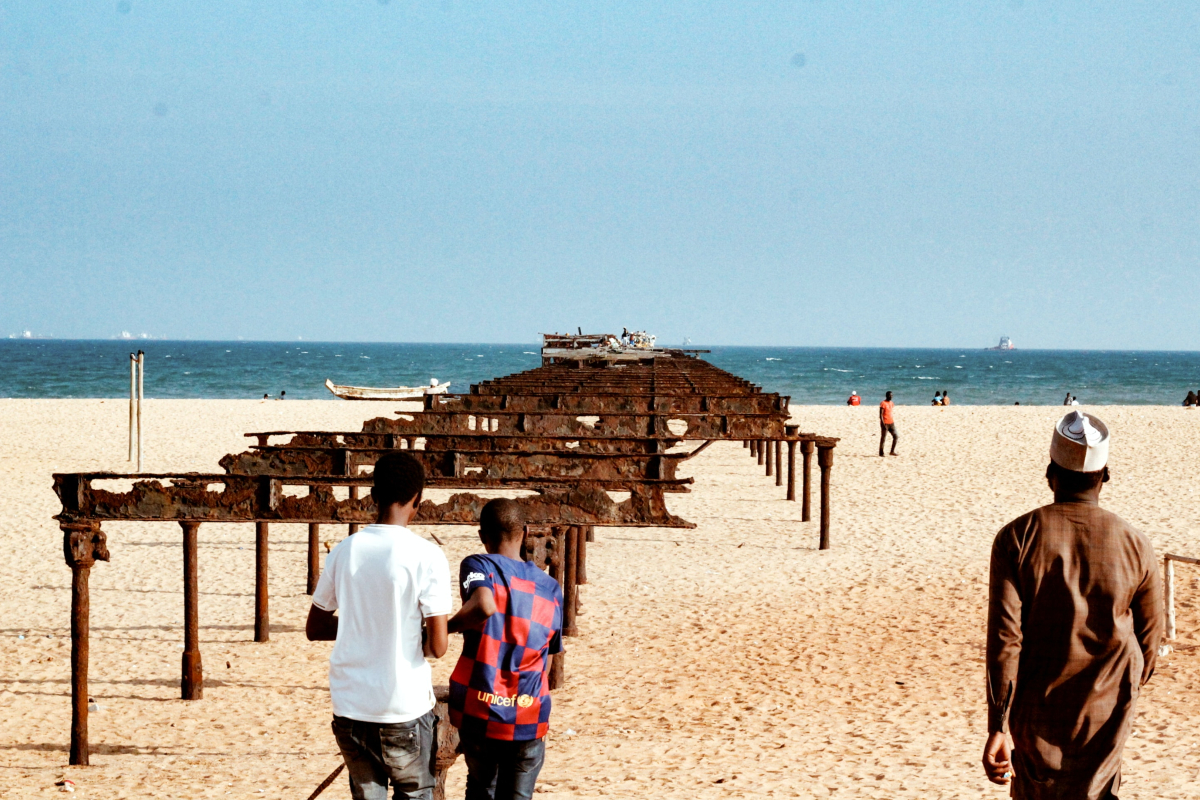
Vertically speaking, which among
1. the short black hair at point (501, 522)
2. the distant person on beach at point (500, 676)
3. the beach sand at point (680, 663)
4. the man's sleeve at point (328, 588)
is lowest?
the beach sand at point (680, 663)

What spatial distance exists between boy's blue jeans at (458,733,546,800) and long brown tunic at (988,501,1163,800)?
1.65 metres

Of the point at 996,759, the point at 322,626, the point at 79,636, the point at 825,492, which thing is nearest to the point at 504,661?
the point at 322,626

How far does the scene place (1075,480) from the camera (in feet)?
11.2

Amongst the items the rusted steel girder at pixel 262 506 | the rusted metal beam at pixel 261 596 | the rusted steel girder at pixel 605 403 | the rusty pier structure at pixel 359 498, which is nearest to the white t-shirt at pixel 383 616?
the rusty pier structure at pixel 359 498

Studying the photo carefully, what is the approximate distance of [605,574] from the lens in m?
13.1

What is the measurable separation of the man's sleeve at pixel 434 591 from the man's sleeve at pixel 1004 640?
5.74ft

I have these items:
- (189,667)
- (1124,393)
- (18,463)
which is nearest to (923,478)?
(189,667)

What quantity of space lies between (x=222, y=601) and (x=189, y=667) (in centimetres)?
360

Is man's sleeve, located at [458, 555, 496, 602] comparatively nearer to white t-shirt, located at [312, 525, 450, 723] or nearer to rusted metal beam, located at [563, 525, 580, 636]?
white t-shirt, located at [312, 525, 450, 723]

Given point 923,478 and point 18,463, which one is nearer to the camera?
point 923,478

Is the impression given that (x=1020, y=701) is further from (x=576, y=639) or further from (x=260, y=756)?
(x=576, y=639)

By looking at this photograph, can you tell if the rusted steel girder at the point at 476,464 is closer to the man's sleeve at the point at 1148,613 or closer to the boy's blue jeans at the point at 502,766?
the boy's blue jeans at the point at 502,766

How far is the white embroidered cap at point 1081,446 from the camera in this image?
11.1 ft

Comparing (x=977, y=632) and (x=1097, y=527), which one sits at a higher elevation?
(x=1097, y=527)
